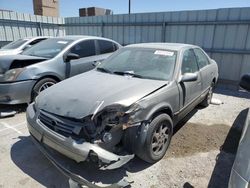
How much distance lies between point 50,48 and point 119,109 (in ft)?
12.1

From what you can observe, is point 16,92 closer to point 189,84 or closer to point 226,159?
point 189,84

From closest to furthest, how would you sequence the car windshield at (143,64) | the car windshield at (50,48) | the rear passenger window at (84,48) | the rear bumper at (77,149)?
the rear bumper at (77,149) → the car windshield at (143,64) → the car windshield at (50,48) → the rear passenger window at (84,48)

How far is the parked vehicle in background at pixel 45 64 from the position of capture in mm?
4273

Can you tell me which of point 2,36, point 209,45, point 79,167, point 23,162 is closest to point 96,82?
point 79,167

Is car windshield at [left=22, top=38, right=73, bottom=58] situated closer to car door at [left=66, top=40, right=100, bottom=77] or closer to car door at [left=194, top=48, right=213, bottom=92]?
car door at [left=66, top=40, right=100, bottom=77]

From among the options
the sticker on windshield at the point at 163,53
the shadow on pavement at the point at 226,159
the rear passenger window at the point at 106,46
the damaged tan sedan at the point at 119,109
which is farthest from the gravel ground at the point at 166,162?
the rear passenger window at the point at 106,46

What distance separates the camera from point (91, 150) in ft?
7.06

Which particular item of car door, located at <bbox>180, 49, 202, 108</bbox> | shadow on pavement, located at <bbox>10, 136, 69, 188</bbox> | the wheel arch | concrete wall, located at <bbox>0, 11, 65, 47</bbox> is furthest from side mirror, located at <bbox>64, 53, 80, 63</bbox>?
concrete wall, located at <bbox>0, 11, 65, 47</bbox>

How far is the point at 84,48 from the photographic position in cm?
548

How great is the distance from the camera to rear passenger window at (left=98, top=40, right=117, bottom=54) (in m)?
5.89

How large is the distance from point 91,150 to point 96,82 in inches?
47.2

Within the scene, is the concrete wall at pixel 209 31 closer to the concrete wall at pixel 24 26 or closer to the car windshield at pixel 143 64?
the car windshield at pixel 143 64

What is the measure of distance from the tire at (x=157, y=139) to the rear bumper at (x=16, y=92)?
2989mm

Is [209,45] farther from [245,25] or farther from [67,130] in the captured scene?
[67,130]
